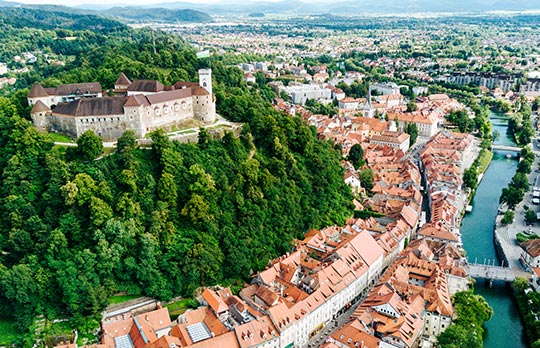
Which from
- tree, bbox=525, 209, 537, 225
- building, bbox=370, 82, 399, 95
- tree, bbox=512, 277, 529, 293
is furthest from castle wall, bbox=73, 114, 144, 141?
building, bbox=370, 82, 399, 95

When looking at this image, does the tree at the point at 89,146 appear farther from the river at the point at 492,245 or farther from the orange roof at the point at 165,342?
the river at the point at 492,245

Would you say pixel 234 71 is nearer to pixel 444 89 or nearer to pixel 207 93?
pixel 207 93

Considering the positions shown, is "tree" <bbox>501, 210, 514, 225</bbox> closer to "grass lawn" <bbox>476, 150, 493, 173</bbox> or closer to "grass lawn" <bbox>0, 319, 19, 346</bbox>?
"grass lawn" <bbox>476, 150, 493, 173</bbox>

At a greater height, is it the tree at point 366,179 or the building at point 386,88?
the building at point 386,88

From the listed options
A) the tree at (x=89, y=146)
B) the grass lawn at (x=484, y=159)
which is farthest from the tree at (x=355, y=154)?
the tree at (x=89, y=146)

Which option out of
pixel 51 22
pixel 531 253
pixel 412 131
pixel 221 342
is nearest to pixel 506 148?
pixel 412 131

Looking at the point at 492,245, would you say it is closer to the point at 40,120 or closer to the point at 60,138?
the point at 60,138

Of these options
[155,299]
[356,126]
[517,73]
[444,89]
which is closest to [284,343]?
[155,299]

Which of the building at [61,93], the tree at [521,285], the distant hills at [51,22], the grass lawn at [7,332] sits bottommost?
the grass lawn at [7,332]
